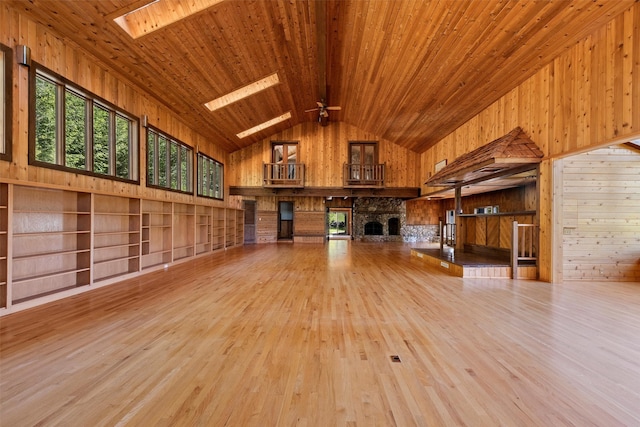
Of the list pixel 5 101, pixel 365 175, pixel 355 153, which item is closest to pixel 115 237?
pixel 5 101

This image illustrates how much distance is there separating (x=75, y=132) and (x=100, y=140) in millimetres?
531

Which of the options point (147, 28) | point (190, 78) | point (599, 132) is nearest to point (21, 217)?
point (147, 28)

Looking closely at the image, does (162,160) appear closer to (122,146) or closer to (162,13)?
(122,146)

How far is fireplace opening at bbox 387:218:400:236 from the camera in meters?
14.6

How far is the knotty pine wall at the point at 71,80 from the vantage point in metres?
3.70

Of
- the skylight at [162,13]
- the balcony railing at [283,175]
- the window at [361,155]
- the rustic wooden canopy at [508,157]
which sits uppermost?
the skylight at [162,13]

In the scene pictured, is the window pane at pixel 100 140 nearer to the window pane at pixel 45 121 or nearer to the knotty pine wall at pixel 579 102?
the window pane at pixel 45 121

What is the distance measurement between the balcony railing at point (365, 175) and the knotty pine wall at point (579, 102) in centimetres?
579

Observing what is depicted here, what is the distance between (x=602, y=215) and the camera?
17.5 feet

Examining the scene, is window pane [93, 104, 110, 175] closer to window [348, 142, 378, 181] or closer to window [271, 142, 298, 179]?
window [271, 142, 298, 179]

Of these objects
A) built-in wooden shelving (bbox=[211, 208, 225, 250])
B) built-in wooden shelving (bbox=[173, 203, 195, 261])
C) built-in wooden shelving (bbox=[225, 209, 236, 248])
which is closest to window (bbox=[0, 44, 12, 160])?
built-in wooden shelving (bbox=[173, 203, 195, 261])

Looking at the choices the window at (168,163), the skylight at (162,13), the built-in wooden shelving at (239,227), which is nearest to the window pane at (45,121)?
the skylight at (162,13)

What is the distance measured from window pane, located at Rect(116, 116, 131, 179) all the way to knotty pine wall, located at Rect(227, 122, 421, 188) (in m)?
6.39

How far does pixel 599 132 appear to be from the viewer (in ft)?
13.6
